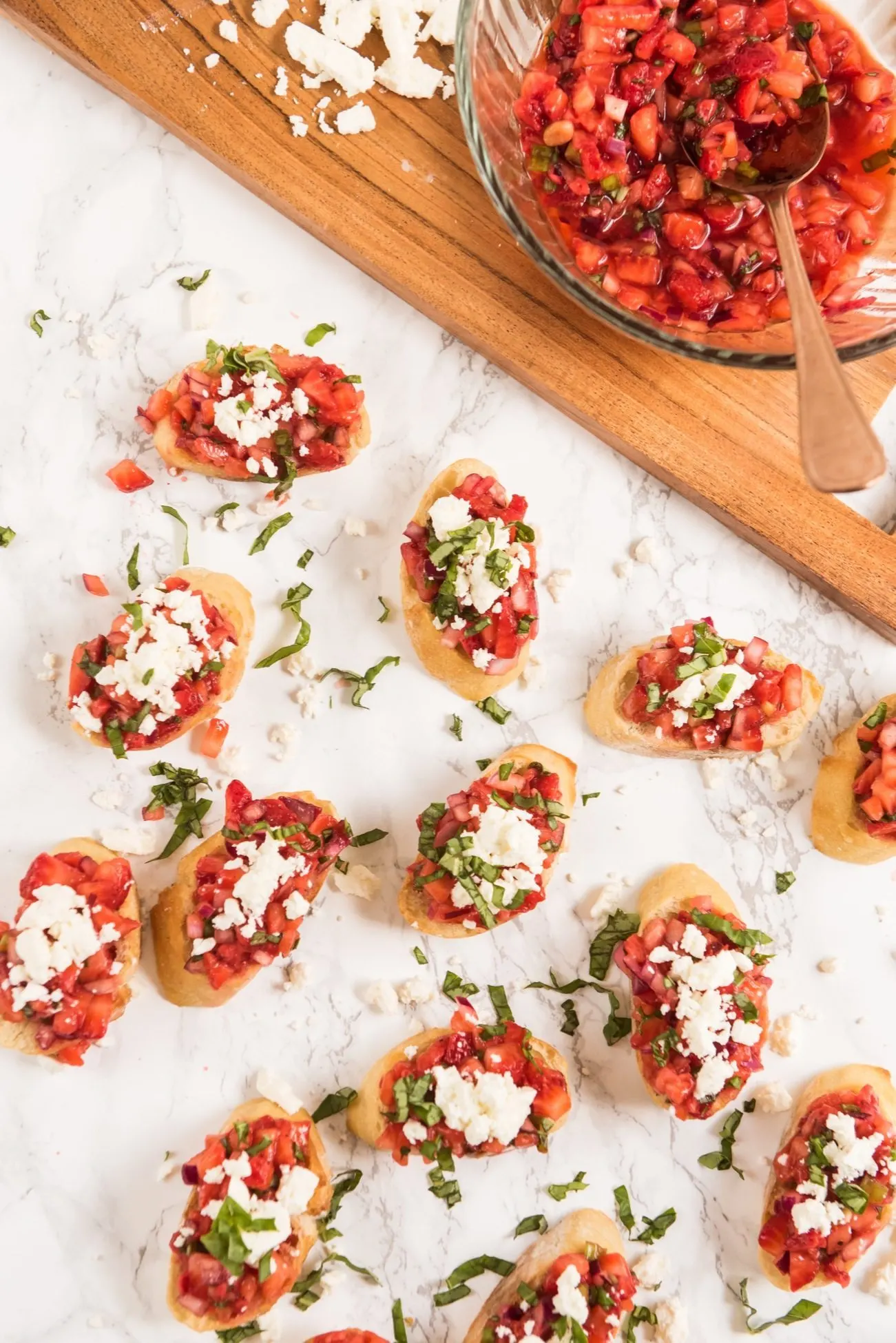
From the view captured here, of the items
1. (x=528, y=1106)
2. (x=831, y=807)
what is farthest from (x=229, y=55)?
(x=528, y=1106)

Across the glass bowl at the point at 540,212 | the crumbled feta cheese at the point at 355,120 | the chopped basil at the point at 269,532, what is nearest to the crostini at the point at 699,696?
the glass bowl at the point at 540,212

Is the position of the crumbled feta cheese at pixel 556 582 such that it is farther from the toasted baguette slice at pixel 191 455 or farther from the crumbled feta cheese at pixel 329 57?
the crumbled feta cheese at pixel 329 57

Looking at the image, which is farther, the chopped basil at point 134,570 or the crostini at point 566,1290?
the chopped basil at point 134,570

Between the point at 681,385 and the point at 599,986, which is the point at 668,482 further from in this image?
the point at 599,986

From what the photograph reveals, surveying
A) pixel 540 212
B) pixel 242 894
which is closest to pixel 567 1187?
pixel 242 894

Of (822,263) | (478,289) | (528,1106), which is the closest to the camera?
(822,263)

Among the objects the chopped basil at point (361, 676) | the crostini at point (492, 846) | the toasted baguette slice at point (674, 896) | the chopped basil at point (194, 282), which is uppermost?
the chopped basil at point (194, 282)
